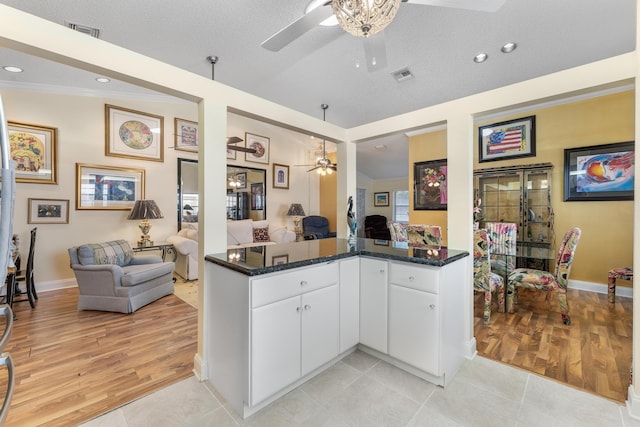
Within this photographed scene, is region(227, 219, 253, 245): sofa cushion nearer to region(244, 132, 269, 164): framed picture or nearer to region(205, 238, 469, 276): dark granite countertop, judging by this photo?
region(244, 132, 269, 164): framed picture

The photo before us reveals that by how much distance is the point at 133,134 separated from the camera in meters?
4.45

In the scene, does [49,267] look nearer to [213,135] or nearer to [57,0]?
[57,0]

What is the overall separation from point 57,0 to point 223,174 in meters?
1.95

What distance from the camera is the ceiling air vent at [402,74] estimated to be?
3204mm

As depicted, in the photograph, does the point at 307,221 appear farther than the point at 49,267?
Yes

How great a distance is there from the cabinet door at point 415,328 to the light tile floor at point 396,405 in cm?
15

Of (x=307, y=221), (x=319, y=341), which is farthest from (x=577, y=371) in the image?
(x=307, y=221)

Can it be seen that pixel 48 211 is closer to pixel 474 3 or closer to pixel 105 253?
pixel 105 253

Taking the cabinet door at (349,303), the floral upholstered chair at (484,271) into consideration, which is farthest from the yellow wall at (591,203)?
the cabinet door at (349,303)

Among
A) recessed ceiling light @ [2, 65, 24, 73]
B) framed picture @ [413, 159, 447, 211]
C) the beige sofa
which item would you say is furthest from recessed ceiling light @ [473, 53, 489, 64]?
recessed ceiling light @ [2, 65, 24, 73]

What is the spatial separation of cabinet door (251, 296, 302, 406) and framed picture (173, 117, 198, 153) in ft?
14.0

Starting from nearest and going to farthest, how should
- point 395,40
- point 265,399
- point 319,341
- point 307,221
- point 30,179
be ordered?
point 265,399 < point 319,341 < point 395,40 < point 30,179 < point 307,221

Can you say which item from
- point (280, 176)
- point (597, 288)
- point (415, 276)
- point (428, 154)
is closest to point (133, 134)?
point (280, 176)

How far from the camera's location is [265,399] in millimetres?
1603
